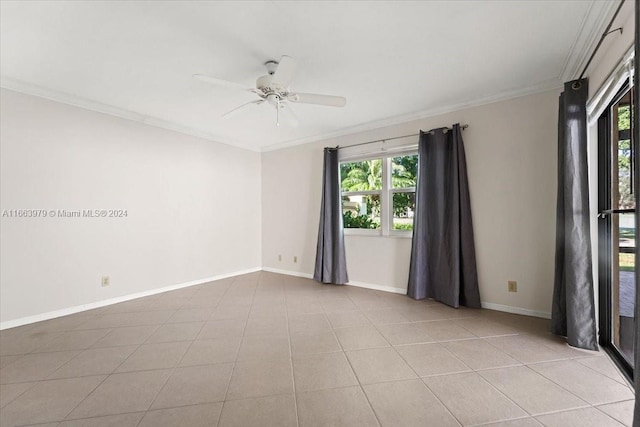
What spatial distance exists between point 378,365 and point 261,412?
0.84m

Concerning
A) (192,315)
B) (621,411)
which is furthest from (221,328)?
(621,411)

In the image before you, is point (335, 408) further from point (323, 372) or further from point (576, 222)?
point (576, 222)

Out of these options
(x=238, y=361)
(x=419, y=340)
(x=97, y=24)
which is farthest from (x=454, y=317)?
(x=97, y=24)

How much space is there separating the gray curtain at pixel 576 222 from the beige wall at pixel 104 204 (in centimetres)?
421

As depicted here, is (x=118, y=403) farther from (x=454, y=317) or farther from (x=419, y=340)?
(x=454, y=317)

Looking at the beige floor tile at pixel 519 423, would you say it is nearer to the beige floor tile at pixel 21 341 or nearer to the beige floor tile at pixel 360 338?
the beige floor tile at pixel 360 338

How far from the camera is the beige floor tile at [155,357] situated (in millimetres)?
1855

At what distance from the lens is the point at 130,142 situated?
3359 millimetres

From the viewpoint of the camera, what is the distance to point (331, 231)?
13.0 ft

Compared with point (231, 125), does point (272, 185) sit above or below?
below

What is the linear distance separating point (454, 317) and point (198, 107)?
366 cm

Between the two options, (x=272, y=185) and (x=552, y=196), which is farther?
(x=272, y=185)

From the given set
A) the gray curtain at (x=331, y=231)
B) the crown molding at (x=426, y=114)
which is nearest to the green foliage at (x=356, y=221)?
the gray curtain at (x=331, y=231)

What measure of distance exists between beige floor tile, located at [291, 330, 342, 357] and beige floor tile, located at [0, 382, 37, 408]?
1.63 meters
